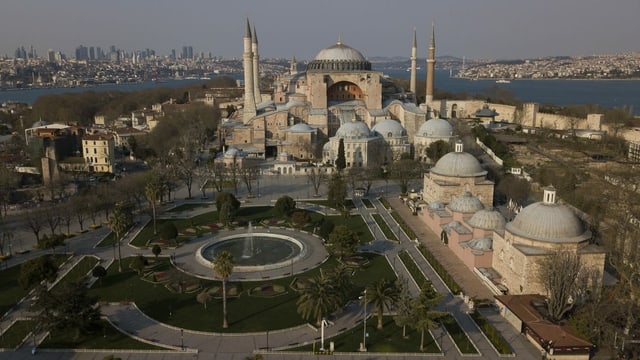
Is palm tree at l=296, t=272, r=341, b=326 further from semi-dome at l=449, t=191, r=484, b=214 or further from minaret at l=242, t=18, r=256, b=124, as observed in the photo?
minaret at l=242, t=18, r=256, b=124

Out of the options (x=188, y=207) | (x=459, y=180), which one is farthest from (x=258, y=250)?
(x=459, y=180)

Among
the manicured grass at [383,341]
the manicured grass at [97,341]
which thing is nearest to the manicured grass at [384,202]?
the manicured grass at [383,341]

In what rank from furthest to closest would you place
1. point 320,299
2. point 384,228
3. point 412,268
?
1. point 384,228
2. point 412,268
3. point 320,299

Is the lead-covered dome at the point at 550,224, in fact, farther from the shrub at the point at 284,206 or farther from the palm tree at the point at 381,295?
the shrub at the point at 284,206

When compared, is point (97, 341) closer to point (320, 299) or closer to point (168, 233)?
point (320, 299)

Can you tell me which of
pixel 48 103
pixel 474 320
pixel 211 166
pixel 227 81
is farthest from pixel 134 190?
pixel 227 81

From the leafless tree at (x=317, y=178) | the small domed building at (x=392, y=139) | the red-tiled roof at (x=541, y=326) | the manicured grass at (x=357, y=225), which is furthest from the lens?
the small domed building at (x=392, y=139)

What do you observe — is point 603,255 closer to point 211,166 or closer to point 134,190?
point 134,190
